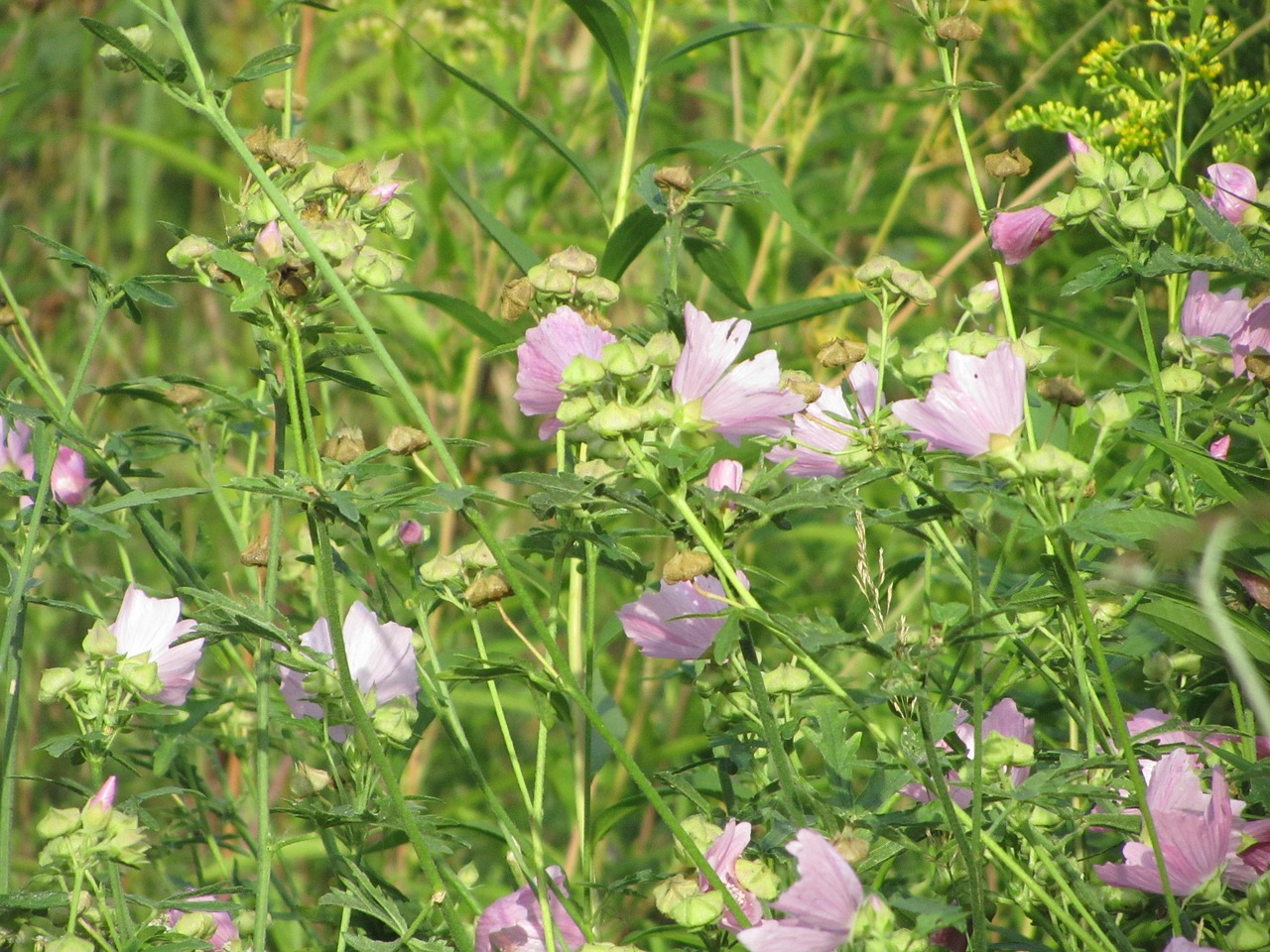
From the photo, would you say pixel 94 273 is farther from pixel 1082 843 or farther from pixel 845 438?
pixel 1082 843

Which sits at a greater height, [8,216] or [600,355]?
[600,355]

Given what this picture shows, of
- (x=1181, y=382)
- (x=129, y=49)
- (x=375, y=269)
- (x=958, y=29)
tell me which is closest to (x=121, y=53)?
(x=129, y=49)

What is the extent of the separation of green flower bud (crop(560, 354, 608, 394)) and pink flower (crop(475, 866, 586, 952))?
231mm

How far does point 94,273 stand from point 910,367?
1.21ft

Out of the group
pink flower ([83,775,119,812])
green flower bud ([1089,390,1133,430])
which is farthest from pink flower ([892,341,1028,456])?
pink flower ([83,775,119,812])

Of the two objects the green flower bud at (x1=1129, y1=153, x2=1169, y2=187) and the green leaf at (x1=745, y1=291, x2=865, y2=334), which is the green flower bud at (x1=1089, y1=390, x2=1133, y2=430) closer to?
the green flower bud at (x1=1129, y1=153, x2=1169, y2=187)

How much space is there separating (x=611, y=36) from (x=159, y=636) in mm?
396

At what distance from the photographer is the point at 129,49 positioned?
1.78 feet

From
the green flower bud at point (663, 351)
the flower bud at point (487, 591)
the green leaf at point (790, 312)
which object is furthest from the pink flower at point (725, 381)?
the green leaf at point (790, 312)

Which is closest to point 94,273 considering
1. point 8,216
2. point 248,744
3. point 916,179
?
point 248,744

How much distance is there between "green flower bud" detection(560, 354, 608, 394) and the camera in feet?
1.55

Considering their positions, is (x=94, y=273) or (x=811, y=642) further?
(x=94, y=273)

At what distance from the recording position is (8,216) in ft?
6.92

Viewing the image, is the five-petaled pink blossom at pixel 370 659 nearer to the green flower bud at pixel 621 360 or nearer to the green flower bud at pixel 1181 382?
the green flower bud at pixel 621 360
